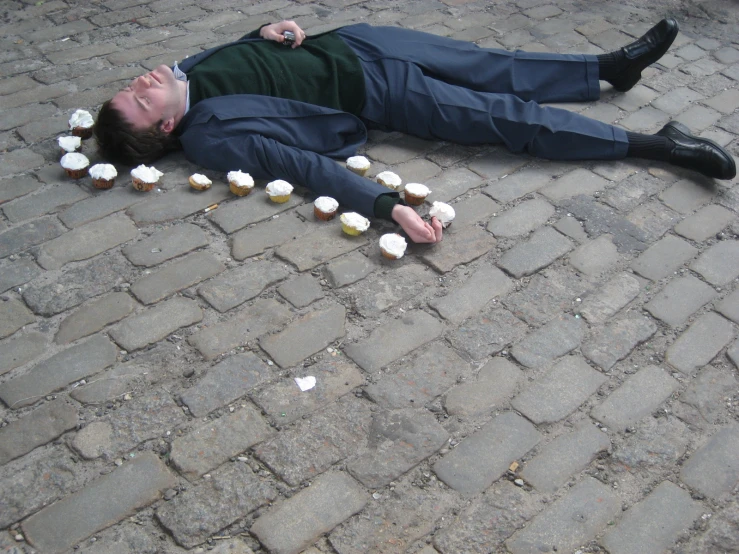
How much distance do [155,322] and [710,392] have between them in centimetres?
193

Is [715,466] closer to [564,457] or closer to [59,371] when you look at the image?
[564,457]

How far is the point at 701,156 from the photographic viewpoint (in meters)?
3.43

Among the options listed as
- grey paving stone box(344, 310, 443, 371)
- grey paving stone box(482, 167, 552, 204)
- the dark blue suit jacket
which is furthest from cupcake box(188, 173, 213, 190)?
grey paving stone box(482, 167, 552, 204)

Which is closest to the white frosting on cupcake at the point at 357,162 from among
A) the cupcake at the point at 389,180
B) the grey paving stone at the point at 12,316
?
the cupcake at the point at 389,180

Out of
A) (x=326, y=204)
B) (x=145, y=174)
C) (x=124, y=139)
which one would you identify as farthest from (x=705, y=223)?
(x=124, y=139)

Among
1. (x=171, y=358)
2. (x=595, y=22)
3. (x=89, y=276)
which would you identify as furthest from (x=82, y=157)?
Result: (x=595, y=22)

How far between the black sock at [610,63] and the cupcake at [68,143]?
106 inches

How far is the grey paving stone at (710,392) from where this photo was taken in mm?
2445

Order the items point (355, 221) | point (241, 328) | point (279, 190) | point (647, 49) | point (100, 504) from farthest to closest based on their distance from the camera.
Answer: point (647, 49) → point (279, 190) → point (355, 221) → point (241, 328) → point (100, 504)

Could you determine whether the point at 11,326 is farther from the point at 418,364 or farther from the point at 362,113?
the point at 362,113

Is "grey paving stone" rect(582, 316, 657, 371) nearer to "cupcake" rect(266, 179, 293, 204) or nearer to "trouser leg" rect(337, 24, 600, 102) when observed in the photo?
"cupcake" rect(266, 179, 293, 204)

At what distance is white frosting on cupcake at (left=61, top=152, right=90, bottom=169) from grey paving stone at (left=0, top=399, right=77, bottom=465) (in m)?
1.31

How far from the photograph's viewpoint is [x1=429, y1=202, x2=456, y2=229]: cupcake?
10.0 ft

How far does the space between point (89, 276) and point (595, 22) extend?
371 cm
